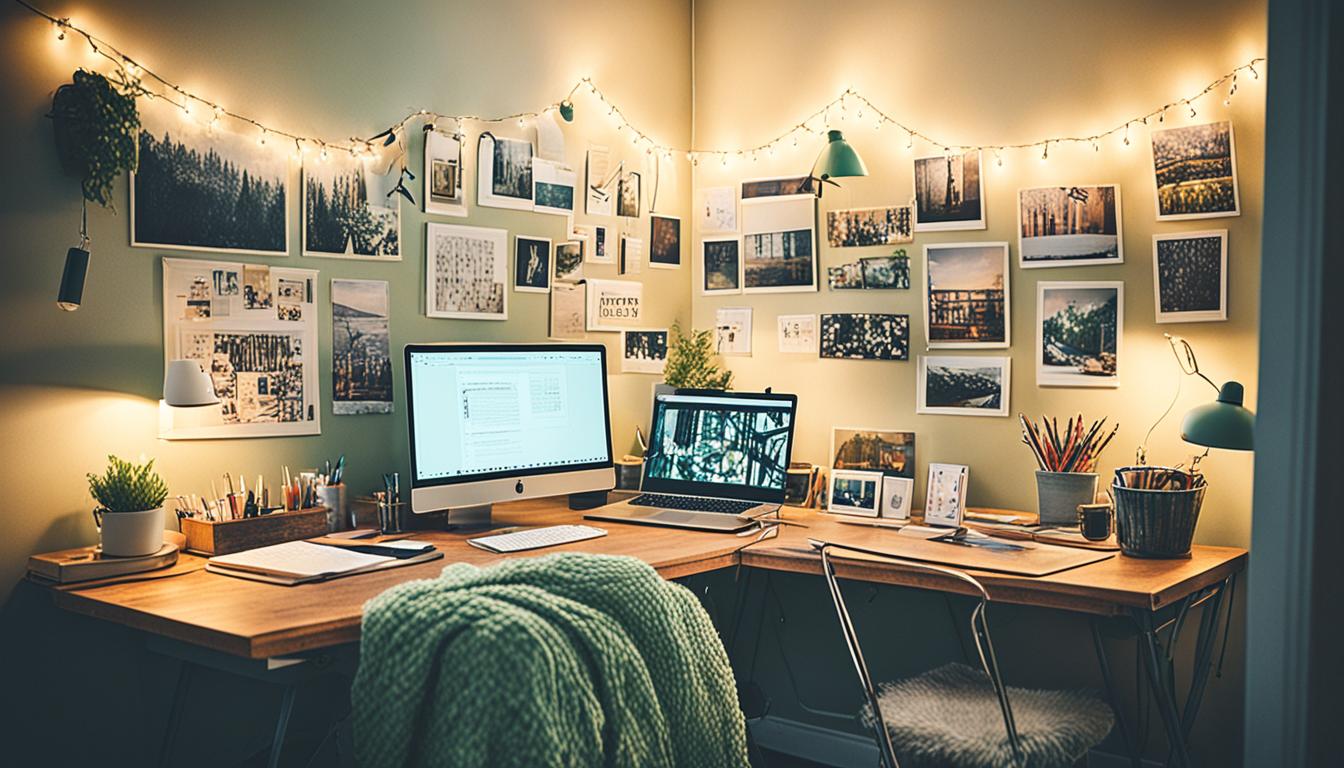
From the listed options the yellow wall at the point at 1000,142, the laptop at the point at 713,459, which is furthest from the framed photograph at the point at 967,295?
the laptop at the point at 713,459

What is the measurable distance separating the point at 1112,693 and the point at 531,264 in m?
1.90

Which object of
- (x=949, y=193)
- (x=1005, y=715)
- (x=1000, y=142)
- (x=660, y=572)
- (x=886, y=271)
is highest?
(x=1000, y=142)

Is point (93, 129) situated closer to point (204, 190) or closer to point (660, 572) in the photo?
point (204, 190)

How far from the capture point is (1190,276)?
254cm

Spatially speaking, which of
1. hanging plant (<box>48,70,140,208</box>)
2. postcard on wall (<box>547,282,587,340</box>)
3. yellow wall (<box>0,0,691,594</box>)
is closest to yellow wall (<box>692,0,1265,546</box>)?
yellow wall (<box>0,0,691,594</box>)

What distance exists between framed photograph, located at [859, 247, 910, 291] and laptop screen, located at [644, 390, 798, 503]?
0.51m

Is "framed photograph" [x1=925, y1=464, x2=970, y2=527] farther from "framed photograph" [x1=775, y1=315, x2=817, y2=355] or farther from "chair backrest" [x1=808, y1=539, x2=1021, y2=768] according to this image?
"framed photograph" [x1=775, y1=315, x2=817, y2=355]

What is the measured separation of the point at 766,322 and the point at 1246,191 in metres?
1.40

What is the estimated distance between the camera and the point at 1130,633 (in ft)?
7.31

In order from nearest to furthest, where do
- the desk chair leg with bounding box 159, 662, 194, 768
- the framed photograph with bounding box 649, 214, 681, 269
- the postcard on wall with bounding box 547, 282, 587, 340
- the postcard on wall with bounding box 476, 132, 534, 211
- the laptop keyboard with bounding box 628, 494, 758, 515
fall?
the desk chair leg with bounding box 159, 662, 194, 768, the laptop keyboard with bounding box 628, 494, 758, 515, the postcard on wall with bounding box 476, 132, 534, 211, the postcard on wall with bounding box 547, 282, 587, 340, the framed photograph with bounding box 649, 214, 681, 269

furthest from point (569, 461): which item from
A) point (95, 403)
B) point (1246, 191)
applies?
point (1246, 191)

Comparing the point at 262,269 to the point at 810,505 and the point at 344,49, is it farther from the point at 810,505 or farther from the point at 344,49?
the point at 810,505

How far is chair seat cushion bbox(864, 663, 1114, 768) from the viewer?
2006 millimetres

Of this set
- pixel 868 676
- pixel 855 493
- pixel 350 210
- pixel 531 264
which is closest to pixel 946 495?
pixel 855 493
